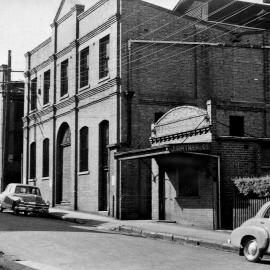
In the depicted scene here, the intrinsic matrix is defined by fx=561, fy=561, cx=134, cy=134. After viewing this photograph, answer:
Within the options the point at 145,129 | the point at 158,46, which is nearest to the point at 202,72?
the point at 158,46

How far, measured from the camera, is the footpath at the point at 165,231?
55.4ft

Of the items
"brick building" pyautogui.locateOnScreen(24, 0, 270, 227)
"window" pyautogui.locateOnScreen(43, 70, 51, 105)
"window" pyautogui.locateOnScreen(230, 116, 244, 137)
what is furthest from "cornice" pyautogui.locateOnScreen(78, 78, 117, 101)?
"window" pyautogui.locateOnScreen(230, 116, 244, 137)

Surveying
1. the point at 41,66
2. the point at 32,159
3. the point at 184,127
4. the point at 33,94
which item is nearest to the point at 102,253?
the point at 184,127

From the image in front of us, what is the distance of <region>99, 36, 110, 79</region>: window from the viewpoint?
95.9ft

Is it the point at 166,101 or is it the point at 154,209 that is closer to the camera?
the point at 154,209

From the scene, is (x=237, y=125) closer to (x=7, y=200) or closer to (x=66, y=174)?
(x=66, y=174)

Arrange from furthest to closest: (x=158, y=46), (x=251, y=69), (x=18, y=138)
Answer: (x=18, y=138) → (x=251, y=69) → (x=158, y=46)

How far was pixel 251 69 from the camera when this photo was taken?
30797mm

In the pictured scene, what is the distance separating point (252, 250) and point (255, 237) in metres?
0.36

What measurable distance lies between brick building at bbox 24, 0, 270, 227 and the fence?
678cm

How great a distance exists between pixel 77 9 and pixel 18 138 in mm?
16649

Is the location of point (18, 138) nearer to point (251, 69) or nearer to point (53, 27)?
point (53, 27)

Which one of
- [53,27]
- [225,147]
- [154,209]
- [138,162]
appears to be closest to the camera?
[225,147]

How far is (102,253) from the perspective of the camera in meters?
13.7
